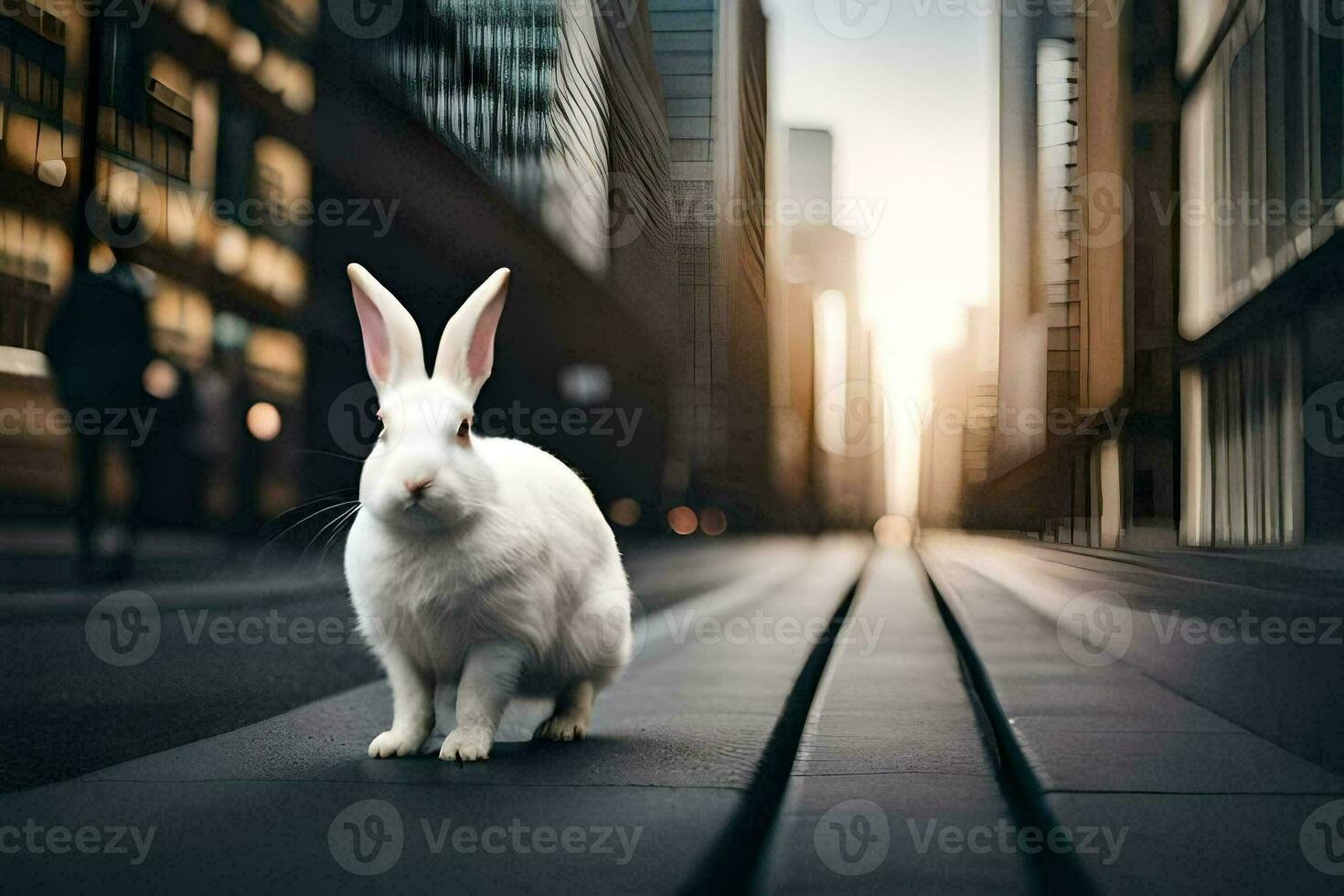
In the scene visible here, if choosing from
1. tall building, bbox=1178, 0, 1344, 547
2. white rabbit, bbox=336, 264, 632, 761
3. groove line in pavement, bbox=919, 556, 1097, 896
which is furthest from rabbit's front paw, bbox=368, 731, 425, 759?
tall building, bbox=1178, 0, 1344, 547

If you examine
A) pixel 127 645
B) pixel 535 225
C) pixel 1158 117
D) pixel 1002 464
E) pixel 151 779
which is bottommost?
pixel 151 779

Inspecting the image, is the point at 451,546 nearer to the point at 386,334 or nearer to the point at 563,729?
the point at 386,334

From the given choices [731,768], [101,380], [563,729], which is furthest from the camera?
[563,729]

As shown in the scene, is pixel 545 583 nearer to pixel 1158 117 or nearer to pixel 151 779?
pixel 151 779

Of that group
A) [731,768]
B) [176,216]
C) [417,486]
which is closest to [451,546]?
[417,486]

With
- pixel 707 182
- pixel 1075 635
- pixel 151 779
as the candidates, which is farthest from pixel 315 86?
pixel 1075 635

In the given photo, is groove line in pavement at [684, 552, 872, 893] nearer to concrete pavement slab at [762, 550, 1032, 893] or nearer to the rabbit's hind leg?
concrete pavement slab at [762, 550, 1032, 893]

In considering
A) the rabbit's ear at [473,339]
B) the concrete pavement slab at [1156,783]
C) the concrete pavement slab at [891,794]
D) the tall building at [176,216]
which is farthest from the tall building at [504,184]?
the concrete pavement slab at [1156,783]
